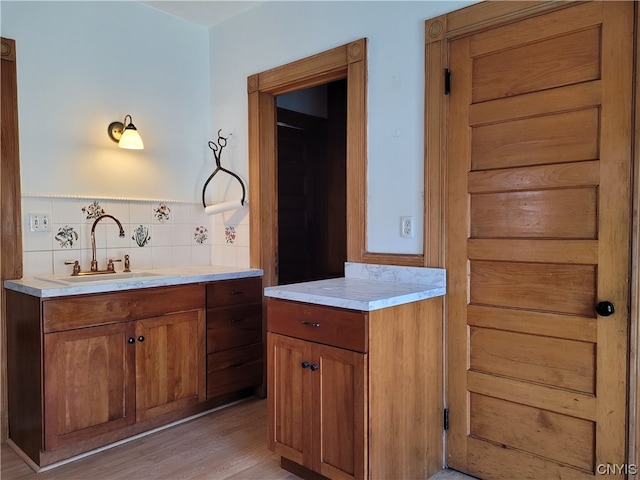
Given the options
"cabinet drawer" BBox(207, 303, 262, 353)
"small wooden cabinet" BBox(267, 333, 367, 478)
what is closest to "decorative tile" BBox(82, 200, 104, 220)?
"cabinet drawer" BBox(207, 303, 262, 353)

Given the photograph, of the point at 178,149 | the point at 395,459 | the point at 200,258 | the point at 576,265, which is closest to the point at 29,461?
the point at 200,258

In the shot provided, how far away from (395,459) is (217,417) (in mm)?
Result: 1291

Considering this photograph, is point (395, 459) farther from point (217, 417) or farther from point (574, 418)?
point (217, 417)

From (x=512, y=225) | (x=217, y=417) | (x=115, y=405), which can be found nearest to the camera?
(x=512, y=225)

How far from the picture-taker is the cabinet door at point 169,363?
249 cm

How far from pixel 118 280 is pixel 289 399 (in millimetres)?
1128

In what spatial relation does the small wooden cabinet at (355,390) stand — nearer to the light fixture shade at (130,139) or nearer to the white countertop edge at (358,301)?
the white countertop edge at (358,301)

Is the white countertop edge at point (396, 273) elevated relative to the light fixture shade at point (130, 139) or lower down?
lower down

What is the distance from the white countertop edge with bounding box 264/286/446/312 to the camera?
1773 millimetres

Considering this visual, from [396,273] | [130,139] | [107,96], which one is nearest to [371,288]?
[396,273]

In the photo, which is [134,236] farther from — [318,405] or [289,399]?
[318,405]

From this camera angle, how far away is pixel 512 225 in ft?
6.53

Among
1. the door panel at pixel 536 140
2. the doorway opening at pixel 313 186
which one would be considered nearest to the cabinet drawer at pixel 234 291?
the doorway opening at pixel 313 186

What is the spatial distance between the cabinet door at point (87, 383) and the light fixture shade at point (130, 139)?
110cm
